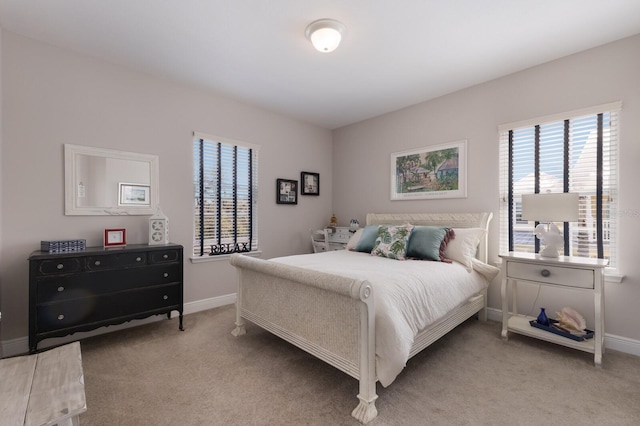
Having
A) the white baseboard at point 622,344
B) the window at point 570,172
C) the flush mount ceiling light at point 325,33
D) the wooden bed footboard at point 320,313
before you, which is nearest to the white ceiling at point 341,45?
the flush mount ceiling light at point 325,33

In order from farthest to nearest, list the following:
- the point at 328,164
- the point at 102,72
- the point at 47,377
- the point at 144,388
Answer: the point at 328,164 < the point at 102,72 < the point at 144,388 < the point at 47,377

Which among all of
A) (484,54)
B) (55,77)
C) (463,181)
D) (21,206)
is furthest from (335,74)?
(21,206)

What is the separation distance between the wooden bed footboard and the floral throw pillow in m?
1.17

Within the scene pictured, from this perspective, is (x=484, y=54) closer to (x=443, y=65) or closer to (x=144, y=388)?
(x=443, y=65)

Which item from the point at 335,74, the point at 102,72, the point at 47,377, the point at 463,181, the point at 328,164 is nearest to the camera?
the point at 47,377

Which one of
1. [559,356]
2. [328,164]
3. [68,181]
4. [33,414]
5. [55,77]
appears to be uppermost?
[55,77]

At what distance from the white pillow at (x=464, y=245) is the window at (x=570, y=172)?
0.44m

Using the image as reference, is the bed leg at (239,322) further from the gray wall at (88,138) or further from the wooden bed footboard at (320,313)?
the gray wall at (88,138)

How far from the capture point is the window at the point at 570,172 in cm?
247

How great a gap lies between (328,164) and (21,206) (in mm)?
3686

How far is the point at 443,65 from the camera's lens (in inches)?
110

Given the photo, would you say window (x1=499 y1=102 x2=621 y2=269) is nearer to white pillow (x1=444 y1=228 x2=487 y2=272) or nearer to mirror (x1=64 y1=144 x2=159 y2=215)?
white pillow (x1=444 y1=228 x2=487 y2=272)

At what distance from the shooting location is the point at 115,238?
2.71m

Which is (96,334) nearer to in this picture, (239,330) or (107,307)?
(107,307)
